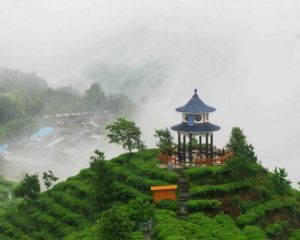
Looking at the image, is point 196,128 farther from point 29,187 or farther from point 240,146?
point 29,187

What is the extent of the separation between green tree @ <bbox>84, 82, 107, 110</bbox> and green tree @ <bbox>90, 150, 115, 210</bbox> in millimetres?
109856

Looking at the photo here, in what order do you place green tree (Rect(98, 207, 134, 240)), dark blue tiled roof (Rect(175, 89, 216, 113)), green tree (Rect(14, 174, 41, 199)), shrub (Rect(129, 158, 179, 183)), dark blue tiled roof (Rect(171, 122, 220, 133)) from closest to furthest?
green tree (Rect(98, 207, 134, 240)), shrub (Rect(129, 158, 179, 183)), dark blue tiled roof (Rect(171, 122, 220, 133)), dark blue tiled roof (Rect(175, 89, 216, 113)), green tree (Rect(14, 174, 41, 199))

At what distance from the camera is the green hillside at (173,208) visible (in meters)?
37.1

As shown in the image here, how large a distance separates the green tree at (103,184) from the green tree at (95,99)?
4325 inches

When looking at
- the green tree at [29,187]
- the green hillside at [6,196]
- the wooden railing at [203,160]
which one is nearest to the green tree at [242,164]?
the wooden railing at [203,160]

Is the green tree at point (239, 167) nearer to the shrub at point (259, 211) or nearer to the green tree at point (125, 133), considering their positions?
the shrub at point (259, 211)

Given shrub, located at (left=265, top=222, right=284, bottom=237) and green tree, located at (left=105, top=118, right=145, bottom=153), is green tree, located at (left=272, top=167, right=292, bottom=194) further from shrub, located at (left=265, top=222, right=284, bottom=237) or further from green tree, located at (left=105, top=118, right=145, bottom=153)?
green tree, located at (left=105, top=118, right=145, bottom=153)

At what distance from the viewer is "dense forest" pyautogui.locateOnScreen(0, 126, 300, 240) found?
36844 mm

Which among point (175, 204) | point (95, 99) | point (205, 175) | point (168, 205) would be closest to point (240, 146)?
point (205, 175)

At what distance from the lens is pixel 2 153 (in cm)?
11056

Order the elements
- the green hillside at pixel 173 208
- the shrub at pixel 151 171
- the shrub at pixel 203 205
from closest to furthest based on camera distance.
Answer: the green hillside at pixel 173 208 < the shrub at pixel 203 205 < the shrub at pixel 151 171

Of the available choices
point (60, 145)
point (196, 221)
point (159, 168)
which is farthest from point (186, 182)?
point (60, 145)

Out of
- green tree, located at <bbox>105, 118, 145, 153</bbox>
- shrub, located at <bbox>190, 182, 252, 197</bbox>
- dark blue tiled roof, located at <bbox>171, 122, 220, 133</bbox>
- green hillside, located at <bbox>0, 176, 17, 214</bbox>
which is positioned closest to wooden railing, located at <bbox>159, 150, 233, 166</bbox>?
dark blue tiled roof, located at <bbox>171, 122, 220, 133</bbox>

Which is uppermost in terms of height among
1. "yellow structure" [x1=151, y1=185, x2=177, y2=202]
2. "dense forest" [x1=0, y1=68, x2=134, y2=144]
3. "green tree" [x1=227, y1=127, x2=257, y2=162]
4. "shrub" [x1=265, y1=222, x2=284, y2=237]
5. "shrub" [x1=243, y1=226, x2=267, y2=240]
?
"dense forest" [x1=0, y1=68, x2=134, y2=144]
